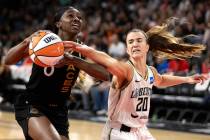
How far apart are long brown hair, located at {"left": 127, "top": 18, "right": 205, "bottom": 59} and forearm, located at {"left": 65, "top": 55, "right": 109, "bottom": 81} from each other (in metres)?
0.74

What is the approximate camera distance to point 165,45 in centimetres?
558

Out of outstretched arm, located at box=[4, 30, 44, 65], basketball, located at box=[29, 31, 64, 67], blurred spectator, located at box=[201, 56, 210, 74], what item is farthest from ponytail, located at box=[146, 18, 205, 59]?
blurred spectator, located at box=[201, 56, 210, 74]

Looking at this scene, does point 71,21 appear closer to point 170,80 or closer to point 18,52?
point 18,52

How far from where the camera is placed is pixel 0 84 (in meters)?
14.9

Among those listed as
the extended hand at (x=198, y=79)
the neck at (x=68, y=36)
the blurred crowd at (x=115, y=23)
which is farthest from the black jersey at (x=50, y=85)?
the blurred crowd at (x=115, y=23)

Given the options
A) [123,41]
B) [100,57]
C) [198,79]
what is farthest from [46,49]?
[123,41]

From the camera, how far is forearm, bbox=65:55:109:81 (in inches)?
184

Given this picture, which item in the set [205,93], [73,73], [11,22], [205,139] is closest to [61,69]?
[73,73]

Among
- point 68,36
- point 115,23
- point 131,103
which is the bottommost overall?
point 131,103

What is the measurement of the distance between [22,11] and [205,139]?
12711 mm

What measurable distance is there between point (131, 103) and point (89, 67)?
23.1 inches

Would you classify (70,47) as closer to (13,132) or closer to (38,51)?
(38,51)

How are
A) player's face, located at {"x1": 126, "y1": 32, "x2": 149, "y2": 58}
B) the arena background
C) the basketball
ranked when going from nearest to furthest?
the basketball, player's face, located at {"x1": 126, "y1": 32, "x2": 149, "y2": 58}, the arena background

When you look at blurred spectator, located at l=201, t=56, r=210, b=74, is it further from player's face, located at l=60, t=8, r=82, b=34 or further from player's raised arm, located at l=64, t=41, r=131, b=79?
player's raised arm, located at l=64, t=41, r=131, b=79
